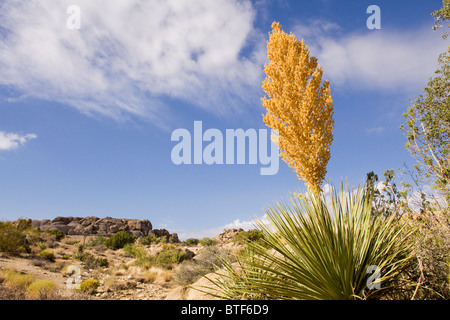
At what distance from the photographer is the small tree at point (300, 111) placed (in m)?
4.76

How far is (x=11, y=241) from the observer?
17.8m

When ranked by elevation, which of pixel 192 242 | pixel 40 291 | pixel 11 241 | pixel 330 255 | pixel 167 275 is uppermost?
pixel 330 255

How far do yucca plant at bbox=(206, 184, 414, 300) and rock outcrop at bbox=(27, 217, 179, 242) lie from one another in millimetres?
42030

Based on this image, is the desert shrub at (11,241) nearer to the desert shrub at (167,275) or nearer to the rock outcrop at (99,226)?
the desert shrub at (167,275)

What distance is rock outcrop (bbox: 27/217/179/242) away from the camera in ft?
145

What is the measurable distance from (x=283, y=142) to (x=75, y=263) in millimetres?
19269

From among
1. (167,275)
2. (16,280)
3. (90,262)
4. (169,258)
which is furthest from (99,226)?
(16,280)

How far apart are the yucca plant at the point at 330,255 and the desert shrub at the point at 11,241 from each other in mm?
19950

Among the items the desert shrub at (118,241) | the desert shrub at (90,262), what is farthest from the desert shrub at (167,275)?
the desert shrub at (118,241)

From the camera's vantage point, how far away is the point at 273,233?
4.23m

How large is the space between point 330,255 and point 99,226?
50161 mm

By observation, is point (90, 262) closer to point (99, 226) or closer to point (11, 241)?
point (11, 241)
